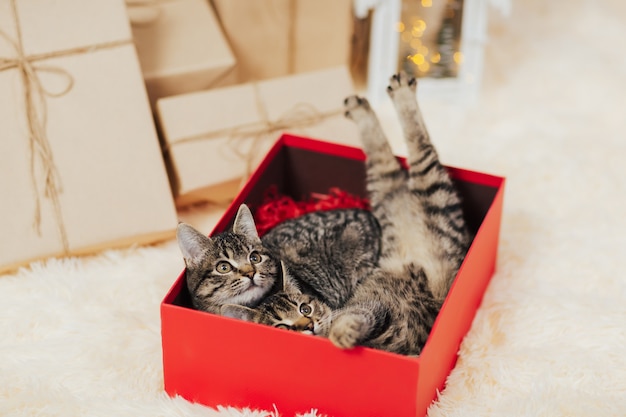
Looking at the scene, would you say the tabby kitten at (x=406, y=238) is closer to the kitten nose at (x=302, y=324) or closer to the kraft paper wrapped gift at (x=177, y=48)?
the kitten nose at (x=302, y=324)

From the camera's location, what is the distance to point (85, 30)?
1.76 metres

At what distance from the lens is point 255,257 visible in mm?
1458

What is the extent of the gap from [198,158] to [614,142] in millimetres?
1093

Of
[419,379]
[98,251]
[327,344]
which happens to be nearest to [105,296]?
[98,251]

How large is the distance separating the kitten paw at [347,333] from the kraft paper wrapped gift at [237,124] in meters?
0.68

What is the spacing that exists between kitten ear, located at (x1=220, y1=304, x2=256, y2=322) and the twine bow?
0.58 metres

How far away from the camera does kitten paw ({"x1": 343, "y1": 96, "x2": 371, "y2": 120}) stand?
5.96ft

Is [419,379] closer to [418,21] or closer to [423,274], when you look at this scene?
[423,274]

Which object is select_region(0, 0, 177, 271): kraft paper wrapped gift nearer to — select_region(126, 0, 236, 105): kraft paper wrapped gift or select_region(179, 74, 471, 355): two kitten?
select_region(126, 0, 236, 105): kraft paper wrapped gift

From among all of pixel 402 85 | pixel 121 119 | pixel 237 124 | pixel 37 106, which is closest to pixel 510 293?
pixel 402 85

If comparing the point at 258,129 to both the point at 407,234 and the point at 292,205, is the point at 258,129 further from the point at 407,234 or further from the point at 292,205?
the point at 407,234

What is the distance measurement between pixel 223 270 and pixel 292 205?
43cm

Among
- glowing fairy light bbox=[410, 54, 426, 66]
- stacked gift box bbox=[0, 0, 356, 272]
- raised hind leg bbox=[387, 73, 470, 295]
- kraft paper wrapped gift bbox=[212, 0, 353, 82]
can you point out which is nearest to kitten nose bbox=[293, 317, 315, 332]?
raised hind leg bbox=[387, 73, 470, 295]

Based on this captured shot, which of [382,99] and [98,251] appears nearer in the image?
[98,251]
